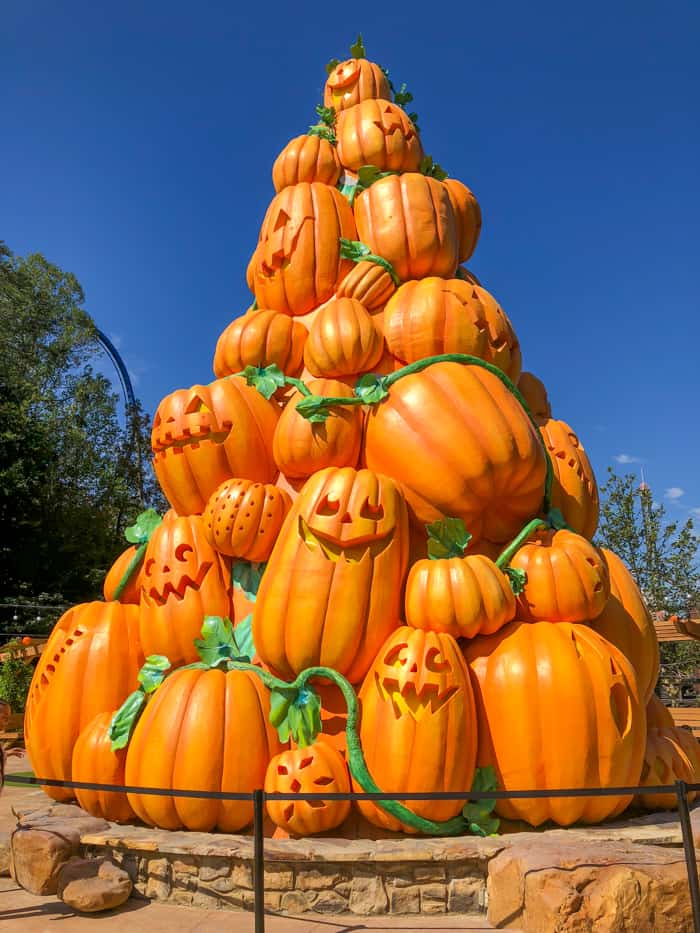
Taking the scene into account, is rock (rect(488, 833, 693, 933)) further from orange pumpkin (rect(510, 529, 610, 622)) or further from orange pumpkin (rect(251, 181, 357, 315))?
orange pumpkin (rect(251, 181, 357, 315))

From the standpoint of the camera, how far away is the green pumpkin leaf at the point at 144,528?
562 centimetres

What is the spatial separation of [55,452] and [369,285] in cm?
1537

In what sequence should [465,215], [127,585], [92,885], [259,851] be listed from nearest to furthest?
1. [259,851]
2. [92,885]
3. [127,585]
4. [465,215]

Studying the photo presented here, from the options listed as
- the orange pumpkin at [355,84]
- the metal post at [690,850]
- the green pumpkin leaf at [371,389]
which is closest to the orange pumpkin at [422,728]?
the metal post at [690,850]

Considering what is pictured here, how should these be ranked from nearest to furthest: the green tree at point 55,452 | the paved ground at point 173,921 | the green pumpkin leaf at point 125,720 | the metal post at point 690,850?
the metal post at point 690,850 → the paved ground at point 173,921 → the green pumpkin leaf at point 125,720 → the green tree at point 55,452

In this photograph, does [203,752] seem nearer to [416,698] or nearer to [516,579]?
[416,698]

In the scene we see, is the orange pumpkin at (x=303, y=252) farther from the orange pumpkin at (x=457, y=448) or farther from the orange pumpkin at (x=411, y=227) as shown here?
the orange pumpkin at (x=457, y=448)

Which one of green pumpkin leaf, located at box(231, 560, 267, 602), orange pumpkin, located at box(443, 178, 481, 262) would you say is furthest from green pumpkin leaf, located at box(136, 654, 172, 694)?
orange pumpkin, located at box(443, 178, 481, 262)

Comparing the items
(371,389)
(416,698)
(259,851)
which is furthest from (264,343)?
(259,851)

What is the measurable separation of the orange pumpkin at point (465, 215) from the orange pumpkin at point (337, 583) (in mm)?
2996

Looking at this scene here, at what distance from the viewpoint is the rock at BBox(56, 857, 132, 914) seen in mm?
3596

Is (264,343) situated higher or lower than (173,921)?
higher

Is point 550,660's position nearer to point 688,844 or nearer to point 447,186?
point 688,844

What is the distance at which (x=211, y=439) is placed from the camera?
512cm
